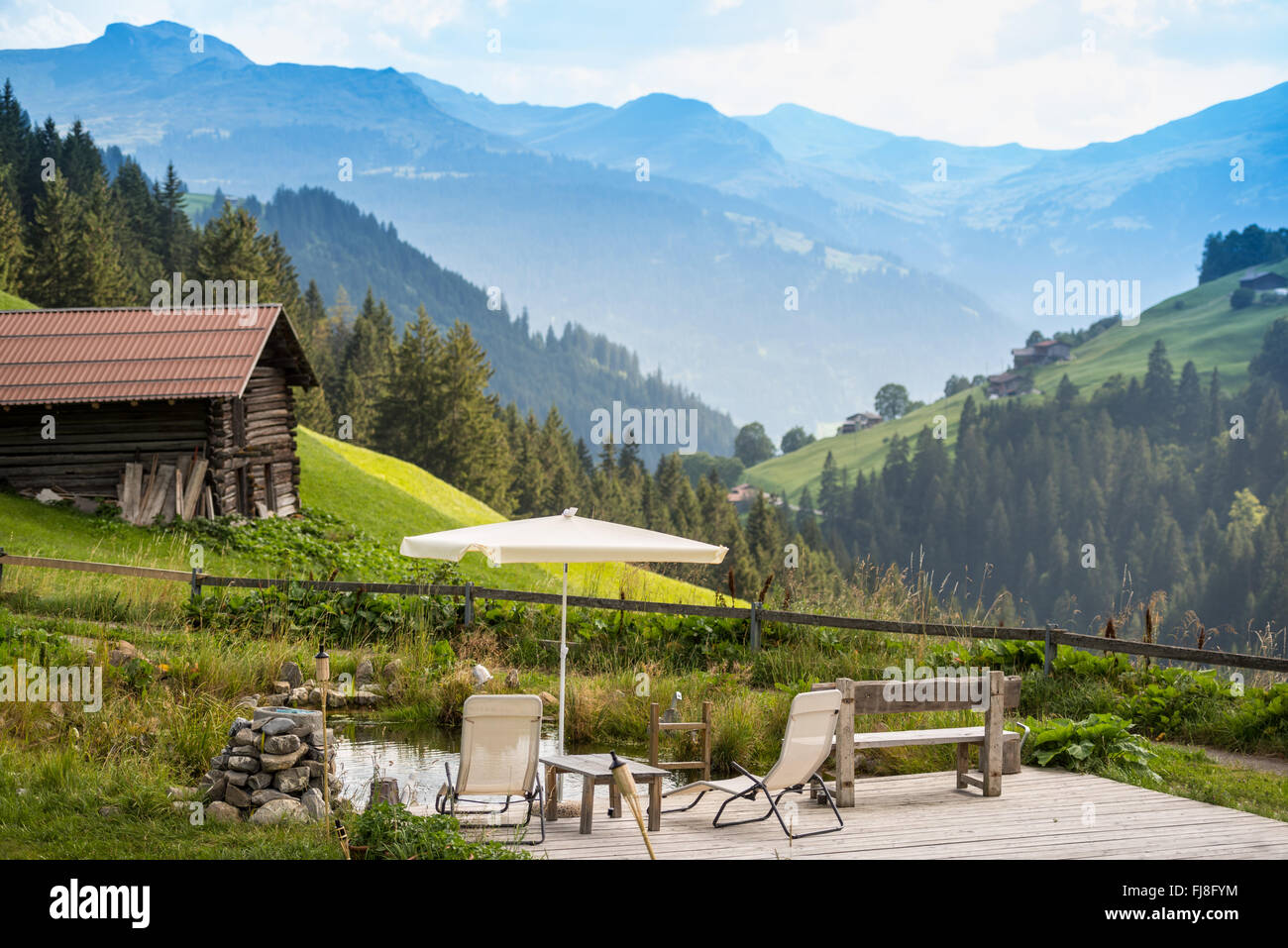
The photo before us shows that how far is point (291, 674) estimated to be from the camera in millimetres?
11977

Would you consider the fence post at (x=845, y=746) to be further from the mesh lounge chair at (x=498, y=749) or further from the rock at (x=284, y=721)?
the rock at (x=284, y=721)

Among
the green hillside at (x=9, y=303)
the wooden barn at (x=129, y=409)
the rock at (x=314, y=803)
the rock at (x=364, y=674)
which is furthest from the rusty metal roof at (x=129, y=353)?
the rock at (x=314, y=803)

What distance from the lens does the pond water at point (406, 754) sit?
8.77 m

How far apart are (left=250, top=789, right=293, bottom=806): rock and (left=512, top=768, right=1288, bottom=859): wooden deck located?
188 cm

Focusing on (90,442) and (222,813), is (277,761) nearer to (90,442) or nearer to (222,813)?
(222,813)

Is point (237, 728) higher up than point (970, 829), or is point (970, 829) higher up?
point (237, 728)

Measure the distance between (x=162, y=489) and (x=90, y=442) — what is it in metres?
1.89

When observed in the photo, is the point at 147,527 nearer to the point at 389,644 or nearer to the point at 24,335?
the point at 24,335

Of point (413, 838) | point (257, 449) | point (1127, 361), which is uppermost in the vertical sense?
point (1127, 361)

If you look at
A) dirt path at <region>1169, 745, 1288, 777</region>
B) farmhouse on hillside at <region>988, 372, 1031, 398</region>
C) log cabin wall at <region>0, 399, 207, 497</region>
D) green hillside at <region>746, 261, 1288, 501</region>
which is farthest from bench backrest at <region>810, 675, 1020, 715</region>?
farmhouse on hillside at <region>988, 372, 1031, 398</region>

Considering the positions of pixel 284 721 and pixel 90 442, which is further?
pixel 90 442

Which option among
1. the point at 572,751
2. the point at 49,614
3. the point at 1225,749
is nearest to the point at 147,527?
the point at 49,614

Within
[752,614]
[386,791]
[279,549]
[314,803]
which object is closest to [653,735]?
[386,791]
